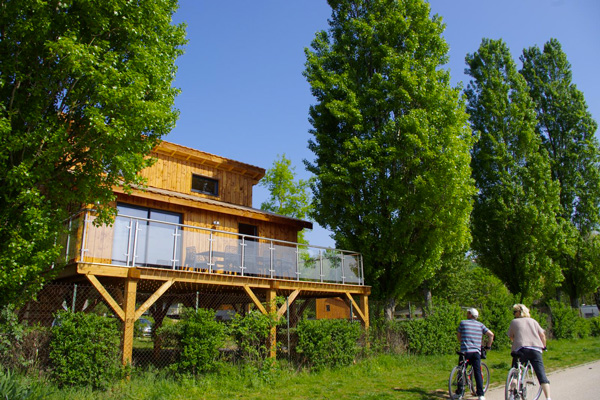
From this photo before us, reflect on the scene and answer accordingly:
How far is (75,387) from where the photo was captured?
27.7 feet

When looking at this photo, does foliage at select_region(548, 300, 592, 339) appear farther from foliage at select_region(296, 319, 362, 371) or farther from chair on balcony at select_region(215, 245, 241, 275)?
chair on balcony at select_region(215, 245, 241, 275)

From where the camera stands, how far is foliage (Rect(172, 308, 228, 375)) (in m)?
10.1

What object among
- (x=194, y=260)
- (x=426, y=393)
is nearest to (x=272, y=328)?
(x=194, y=260)

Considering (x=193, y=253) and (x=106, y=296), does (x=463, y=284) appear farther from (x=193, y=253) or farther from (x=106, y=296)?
(x=106, y=296)

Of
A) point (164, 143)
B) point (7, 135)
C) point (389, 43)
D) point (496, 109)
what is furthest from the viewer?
point (496, 109)

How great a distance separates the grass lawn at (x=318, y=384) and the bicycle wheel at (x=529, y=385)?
1662 mm

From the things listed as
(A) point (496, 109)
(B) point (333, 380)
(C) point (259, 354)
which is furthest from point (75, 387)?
(A) point (496, 109)

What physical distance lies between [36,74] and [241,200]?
1129 centimetres

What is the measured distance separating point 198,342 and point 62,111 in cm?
597

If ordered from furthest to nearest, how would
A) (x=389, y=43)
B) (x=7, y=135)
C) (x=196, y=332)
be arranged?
(x=389, y=43) < (x=196, y=332) < (x=7, y=135)

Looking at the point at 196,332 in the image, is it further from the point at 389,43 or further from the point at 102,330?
the point at 389,43

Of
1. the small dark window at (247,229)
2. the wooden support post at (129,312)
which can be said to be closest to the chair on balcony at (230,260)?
the wooden support post at (129,312)

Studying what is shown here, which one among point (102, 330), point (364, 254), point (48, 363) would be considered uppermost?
point (364, 254)

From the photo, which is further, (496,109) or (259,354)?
(496,109)
